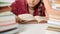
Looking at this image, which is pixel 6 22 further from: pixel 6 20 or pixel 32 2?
pixel 32 2

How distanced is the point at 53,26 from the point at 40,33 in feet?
0.38

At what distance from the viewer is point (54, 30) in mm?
913

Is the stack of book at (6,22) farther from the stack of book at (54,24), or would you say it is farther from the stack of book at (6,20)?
the stack of book at (54,24)

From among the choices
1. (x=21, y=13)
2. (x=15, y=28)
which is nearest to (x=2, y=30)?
(x=15, y=28)

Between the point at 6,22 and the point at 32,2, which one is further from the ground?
the point at 32,2

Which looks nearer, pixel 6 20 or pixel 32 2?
pixel 6 20

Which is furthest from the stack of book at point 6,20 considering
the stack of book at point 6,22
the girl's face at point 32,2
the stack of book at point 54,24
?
the girl's face at point 32,2

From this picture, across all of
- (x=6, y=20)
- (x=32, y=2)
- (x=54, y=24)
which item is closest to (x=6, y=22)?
(x=6, y=20)

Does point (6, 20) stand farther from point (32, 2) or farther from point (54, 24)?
point (32, 2)

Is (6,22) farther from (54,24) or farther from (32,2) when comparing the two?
(32,2)

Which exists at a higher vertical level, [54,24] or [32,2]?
[32,2]

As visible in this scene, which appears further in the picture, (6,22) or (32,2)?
(32,2)

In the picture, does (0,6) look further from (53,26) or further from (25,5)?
(25,5)

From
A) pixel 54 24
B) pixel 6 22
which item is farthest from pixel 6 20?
pixel 54 24
